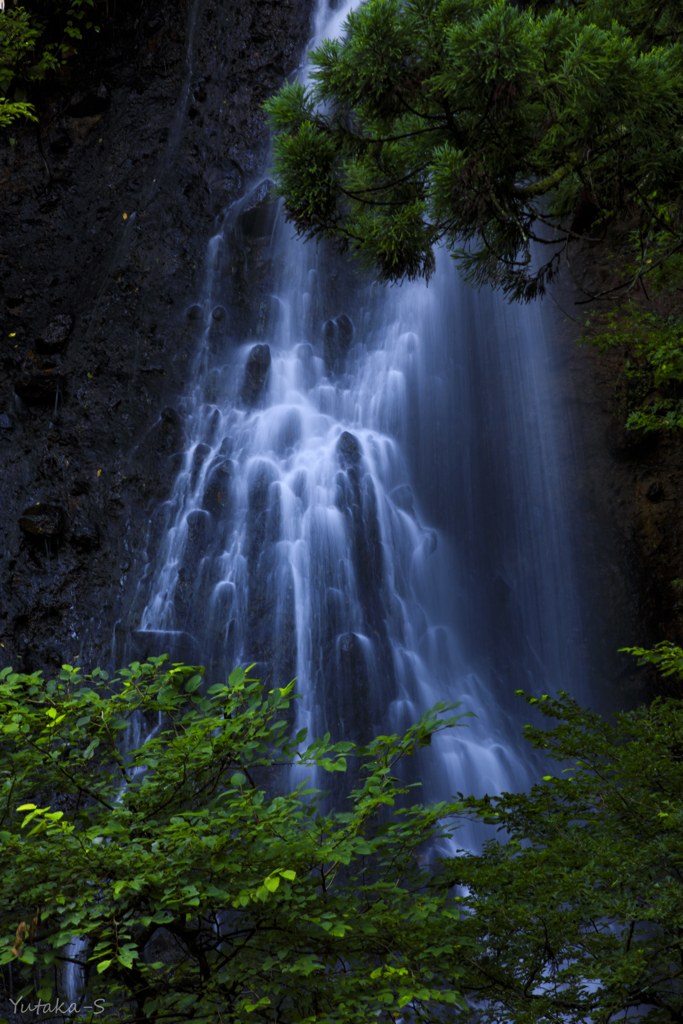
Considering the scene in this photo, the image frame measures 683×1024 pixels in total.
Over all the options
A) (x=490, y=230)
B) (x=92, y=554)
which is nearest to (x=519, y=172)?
(x=490, y=230)

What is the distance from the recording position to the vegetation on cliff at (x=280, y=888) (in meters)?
2.08

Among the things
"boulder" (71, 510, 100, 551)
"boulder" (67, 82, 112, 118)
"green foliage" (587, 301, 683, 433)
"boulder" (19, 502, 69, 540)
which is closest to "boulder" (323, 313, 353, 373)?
"green foliage" (587, 301, 683, 433)

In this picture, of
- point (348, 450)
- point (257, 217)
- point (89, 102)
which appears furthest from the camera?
point (89, 102)

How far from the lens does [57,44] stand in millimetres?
13164

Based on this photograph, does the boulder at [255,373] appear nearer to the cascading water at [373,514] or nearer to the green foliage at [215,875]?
the cascading water at [373,514]

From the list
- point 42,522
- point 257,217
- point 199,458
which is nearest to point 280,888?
point 42,522

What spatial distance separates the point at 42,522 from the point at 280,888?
865 cm

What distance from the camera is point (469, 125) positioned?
4.35m

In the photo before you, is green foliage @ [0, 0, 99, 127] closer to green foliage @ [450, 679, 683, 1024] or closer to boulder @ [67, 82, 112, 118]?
boulder @ [67, 82, 112, 118]

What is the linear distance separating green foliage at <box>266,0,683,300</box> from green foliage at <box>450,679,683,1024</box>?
3.46 meters

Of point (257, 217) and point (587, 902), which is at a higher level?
point (257, 217)

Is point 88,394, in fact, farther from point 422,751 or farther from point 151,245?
point 422,751

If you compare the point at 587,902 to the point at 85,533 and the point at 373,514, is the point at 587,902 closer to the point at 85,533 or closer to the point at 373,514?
the point at 373,514

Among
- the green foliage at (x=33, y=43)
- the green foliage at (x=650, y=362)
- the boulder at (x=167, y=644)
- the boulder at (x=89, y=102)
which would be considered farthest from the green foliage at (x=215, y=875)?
the boulder at (x=89, y=102)
